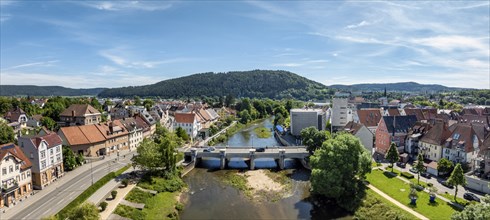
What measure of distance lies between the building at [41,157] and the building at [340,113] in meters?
73.1

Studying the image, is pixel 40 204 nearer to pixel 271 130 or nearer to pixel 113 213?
pixel 113 213

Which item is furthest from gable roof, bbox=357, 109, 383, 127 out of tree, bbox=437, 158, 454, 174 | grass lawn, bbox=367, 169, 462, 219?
tree, bbox=437, 158, 454, 174

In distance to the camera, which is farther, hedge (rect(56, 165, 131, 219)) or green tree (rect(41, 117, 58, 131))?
green tree (rect(41, 117, 58, 131))

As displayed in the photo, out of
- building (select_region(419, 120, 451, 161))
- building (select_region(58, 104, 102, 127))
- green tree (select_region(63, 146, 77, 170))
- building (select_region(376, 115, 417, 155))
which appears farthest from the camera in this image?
building (select_region(58, 104, 102, 127))

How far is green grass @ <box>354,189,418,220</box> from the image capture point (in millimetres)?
38438

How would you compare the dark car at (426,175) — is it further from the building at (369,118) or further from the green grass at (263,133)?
the green grass at (263,133)

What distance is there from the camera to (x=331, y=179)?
43719 mm

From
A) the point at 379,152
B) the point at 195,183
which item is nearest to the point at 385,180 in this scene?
the point at 379,152

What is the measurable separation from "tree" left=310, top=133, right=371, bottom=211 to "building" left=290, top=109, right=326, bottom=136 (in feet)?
156

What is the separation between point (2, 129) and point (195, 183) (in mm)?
42283

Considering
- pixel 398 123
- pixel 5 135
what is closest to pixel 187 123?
pixel 5 135

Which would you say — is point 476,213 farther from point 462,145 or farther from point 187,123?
point 187,123

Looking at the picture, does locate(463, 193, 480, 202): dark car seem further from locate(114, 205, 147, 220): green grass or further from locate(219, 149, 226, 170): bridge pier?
locate(114, 205, 147, 220): green grass

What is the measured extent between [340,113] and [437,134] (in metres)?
34.9
